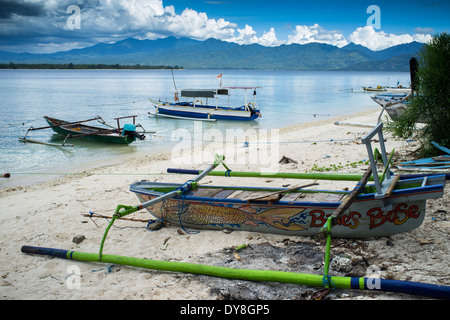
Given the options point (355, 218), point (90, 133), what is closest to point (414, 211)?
point (355, 218)

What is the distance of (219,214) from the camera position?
6457mm

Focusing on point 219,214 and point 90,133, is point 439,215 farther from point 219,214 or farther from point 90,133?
point 90,133

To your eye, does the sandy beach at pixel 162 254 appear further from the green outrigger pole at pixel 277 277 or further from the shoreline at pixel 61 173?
the shoreline at pixel 61 173

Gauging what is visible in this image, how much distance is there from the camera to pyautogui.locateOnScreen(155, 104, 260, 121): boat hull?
93.0ft

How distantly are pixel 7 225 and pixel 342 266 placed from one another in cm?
747

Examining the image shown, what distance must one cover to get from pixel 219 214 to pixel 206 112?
23698 mm

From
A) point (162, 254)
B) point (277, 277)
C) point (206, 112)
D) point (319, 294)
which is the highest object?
point (206, 112)

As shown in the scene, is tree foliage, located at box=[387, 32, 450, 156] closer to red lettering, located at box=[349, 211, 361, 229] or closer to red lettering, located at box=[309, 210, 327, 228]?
red lettering, located at box=[349, 211, 361, 229]

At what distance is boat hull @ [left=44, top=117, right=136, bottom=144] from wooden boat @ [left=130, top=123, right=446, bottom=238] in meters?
12.7

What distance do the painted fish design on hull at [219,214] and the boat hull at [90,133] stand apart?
42.7ft

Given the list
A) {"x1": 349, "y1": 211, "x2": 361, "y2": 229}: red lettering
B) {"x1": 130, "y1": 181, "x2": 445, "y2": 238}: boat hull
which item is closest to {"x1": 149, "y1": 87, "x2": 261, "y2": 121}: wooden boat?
{"x1": 130, "y1": 181, "x2": 445, "y2": 238}: boat hull

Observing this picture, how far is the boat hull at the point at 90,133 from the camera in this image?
63.4ft

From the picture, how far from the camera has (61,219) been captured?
312 inches
